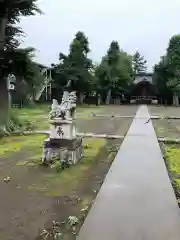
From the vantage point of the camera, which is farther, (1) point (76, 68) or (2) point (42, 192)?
(1) point (76, 68)

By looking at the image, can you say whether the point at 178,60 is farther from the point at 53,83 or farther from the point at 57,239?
the point at 57,239

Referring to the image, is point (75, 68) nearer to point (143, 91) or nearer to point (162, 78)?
point (162, 78)

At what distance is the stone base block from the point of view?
7277mm

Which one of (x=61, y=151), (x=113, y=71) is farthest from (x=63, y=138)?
(x=113, y=71)

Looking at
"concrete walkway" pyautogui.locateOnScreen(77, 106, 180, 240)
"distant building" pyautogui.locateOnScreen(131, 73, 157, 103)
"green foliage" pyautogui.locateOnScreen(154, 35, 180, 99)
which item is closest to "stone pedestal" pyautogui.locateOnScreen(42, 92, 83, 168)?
"concrete walkway" pyautogui.locateOnScreen(77, 106, 180, 240)

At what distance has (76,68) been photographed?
3497 cm

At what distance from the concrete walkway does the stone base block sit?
0.96 m

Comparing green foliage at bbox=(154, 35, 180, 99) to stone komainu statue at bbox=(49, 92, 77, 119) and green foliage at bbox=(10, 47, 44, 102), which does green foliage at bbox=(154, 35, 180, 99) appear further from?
stone komainu statue at bbox=(49, 92, 77, 119)

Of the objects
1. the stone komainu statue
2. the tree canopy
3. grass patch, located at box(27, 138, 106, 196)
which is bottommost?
grass patch, located at box(27, 138, 106, 196)

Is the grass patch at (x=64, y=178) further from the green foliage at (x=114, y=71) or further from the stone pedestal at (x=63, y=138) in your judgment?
the green foliage at (x=114, y=71)

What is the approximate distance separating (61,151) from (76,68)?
28.3 m

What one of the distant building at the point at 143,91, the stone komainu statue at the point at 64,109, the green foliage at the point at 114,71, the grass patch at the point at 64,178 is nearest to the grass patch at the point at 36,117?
the stone komainu statue at the point at 64,109

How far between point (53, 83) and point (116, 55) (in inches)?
426

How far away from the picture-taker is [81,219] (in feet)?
13.7
